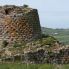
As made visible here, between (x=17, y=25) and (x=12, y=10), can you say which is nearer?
(x=17, y=25)

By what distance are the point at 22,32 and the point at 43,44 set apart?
153 centimetres

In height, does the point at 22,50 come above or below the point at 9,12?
below

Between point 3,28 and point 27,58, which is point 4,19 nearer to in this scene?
point 3,28

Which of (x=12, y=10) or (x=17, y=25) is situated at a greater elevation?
(x=12, y=10)

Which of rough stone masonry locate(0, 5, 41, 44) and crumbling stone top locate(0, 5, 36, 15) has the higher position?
crumbling stone top locate(0, 5, 36, 15)

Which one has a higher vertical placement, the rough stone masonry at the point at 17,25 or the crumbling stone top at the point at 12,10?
the crumbling stone top at the point at 12,10

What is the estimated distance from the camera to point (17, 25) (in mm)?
27203

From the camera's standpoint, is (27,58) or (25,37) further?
(25,37)

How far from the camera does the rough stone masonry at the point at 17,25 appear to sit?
27.1 meters

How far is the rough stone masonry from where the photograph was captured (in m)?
27.1

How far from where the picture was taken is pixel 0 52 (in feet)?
84.6

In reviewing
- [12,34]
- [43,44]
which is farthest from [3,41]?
[43,44]

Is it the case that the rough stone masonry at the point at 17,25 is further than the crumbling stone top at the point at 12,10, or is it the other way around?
→ the crumbling stone top at the point at 12,10

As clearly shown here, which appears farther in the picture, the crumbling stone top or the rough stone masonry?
the crumbling stone top
